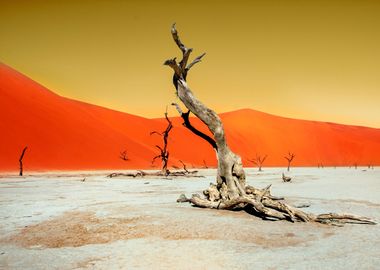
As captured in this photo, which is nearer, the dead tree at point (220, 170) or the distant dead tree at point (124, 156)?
the dead tree at point (220, 170)

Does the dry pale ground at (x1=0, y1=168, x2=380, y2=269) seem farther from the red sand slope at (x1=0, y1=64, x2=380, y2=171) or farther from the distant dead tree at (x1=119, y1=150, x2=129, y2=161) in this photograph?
the distant dead tree at (x1=119, y1=150, x2=129, y2=161)

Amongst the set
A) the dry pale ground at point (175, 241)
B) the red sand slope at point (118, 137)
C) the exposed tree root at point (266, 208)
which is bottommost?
the dry pale ground at point (175, 241)

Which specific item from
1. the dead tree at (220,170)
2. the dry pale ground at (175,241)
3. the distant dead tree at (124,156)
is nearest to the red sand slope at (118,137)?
the distant dead tree at (124,156)

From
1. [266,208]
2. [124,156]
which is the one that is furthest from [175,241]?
[124,156]

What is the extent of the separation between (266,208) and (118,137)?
6444 centimetres

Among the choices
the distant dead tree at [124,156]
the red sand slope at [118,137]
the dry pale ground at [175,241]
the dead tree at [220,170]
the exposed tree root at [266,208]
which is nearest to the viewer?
the dry pale ground at [175,241]

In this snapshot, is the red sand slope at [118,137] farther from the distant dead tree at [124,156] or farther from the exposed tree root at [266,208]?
the exposed tree root at [266,208]

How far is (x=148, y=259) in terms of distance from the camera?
637 cm

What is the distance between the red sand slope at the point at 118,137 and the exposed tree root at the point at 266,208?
36.9m

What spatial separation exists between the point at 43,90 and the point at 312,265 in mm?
82169

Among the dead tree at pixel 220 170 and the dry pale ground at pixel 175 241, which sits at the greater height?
the dead tree at pixel 220 170

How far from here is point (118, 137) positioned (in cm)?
7312

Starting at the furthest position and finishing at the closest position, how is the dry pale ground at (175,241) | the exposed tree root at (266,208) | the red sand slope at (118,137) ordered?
the red sand slope at (118,137) < the exposed tree root at (266,208) < the dry pale ground at (175,241)

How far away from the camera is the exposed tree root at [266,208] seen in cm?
962
